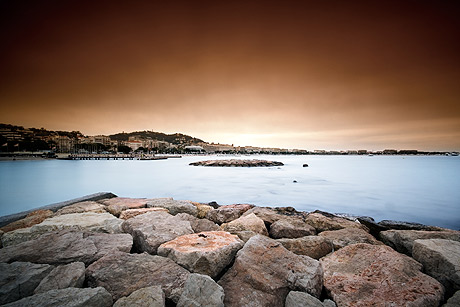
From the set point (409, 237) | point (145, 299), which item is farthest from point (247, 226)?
point (409, 237)

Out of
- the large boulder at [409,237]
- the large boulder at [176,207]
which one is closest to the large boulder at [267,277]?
the large boulder at [409,237]

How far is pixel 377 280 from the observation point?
2.17 m

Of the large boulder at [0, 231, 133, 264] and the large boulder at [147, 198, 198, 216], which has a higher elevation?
the large boulder at [0, 231, 133, 264]

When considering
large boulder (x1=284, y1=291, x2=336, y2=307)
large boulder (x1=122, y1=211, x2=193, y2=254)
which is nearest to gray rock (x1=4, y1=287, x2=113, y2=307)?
large boulder (x1=122, y1=211, x2=193, y2=254)

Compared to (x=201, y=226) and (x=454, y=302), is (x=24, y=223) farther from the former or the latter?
(x=454, y=302)

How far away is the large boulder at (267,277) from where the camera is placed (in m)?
1.92

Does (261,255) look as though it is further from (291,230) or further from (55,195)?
(55,195)

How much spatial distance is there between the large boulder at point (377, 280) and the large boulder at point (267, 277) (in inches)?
9.7

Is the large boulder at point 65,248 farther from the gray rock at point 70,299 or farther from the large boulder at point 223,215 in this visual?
the large boulder at point 223,215

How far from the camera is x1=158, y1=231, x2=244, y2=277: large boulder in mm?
2250

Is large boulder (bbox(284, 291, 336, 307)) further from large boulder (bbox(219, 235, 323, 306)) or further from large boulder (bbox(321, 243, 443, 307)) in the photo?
large boulder (bbox(321, 243, 443, 307))

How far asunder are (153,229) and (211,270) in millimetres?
1216

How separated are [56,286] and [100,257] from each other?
1.78ft

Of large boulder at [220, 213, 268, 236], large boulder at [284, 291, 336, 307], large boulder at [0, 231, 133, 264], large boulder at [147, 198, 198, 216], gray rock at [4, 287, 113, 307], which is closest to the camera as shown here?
gray rock at [4, 287, 113, 307]
